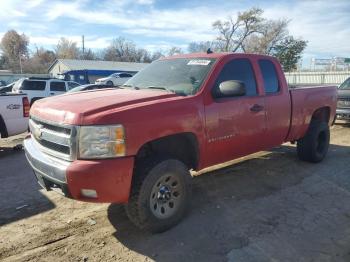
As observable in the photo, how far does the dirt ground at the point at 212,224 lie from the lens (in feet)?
11.7

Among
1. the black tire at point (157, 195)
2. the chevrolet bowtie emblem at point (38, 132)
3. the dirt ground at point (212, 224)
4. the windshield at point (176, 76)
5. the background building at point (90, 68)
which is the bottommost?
the dirt ground at point (212, 224)

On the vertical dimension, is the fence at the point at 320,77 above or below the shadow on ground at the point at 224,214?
above

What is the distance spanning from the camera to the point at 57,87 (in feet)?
62.0

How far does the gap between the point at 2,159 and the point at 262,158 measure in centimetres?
528

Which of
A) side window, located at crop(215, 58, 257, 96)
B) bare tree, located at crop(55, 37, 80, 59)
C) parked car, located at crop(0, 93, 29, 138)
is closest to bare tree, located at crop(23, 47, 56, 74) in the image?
bare tree, located at crop(55, 37, 80, 59)

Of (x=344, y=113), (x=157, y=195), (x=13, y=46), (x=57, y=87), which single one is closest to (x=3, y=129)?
(x=157, y=195)

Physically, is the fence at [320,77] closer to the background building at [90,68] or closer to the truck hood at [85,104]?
the background building at [90,68]

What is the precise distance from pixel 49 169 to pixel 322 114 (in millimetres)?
5330

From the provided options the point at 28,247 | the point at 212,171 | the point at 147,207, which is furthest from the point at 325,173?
the point at 28,247

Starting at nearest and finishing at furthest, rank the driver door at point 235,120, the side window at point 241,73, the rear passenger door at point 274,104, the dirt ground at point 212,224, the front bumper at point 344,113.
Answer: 1. the dirt ground at point 212,224
2. the driver door at point 235,120
3. the side window at point 241,73
4. the rear passenger door at point 274,104
5. the front bumper at point 344,113

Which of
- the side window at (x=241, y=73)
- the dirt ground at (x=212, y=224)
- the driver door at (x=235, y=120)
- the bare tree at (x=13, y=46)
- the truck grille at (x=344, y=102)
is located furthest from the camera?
the bare tree at (x=13, y=46)

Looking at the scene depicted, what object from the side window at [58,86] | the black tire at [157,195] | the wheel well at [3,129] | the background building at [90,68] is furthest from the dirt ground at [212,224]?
the background building at [90,68]

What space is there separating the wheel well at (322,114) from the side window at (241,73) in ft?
7.25

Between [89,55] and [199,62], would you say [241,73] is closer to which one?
[199,62]
